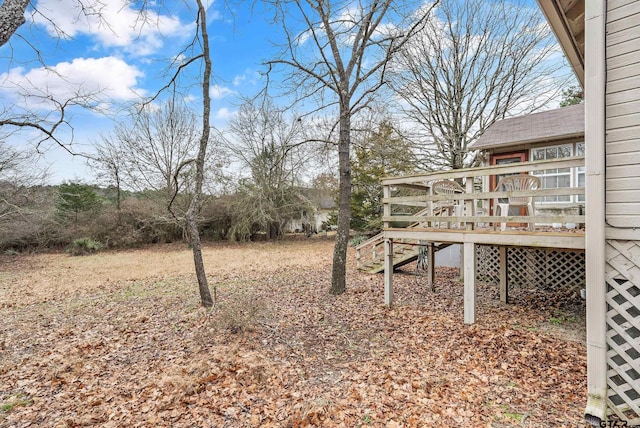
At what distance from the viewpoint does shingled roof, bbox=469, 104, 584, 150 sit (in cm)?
839

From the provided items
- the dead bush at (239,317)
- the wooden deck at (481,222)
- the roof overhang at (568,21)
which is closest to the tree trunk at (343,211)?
the wooden deck at (481,222)

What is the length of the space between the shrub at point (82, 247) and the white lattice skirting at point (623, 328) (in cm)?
1959

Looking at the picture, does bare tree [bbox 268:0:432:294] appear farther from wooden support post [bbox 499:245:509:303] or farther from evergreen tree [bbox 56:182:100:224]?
evergreen tree [bbox 56:182:100:224]

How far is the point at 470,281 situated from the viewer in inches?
196

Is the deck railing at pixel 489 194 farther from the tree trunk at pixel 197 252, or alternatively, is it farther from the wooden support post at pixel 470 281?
the tree trunk at pixel 197 252

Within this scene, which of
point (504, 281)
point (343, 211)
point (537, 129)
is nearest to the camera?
point (504, 281)

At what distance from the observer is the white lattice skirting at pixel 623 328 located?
8.78 feet

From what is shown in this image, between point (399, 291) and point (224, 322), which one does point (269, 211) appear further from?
point (224, 322)

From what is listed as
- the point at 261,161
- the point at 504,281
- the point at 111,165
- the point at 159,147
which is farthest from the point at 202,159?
the point at 111,165

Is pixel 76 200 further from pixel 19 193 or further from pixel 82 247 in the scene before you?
pixel 19 193

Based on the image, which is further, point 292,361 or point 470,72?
point 470,72

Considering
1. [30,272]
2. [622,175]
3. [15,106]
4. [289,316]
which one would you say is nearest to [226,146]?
[30,272]

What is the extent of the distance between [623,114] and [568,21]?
173cm

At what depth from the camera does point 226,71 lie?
284 inches
